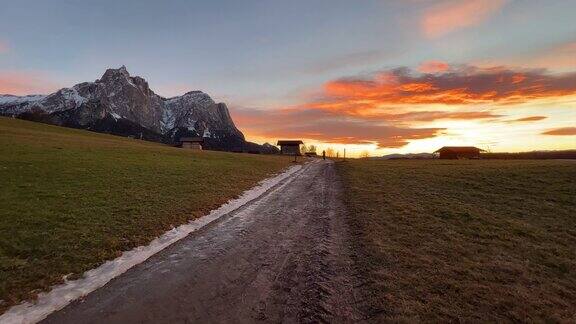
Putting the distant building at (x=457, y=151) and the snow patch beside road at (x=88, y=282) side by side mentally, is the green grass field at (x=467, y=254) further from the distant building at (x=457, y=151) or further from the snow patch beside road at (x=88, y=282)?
the distant building at (x=457, y=151)

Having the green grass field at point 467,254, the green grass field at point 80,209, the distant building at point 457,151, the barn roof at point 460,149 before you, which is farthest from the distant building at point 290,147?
the green grass field at point 467,254

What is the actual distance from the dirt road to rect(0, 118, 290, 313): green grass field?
208cm

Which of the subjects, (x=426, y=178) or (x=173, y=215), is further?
(x=426, y=178)

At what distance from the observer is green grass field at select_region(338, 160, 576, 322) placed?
9.05 meters

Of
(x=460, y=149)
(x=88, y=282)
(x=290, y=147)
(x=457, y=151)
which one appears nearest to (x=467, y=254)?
(x=88, y=282)

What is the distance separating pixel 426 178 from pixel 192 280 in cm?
3319

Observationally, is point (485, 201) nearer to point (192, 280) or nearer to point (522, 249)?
point (522, 249)

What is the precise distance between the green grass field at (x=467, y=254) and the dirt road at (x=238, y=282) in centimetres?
112

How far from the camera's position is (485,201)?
25.4m

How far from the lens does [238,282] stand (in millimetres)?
10586

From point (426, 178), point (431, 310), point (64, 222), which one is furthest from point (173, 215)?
point (426, 178)

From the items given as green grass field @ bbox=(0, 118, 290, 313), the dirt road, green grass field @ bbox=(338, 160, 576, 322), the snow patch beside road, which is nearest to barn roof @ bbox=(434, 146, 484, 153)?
green grass field @ bbox=(338, 160, 576, 322)

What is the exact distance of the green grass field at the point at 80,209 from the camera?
37.5ft

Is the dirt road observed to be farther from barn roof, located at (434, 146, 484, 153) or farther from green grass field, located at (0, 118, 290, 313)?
barn roof, located at (434, 146, 484, 153)
